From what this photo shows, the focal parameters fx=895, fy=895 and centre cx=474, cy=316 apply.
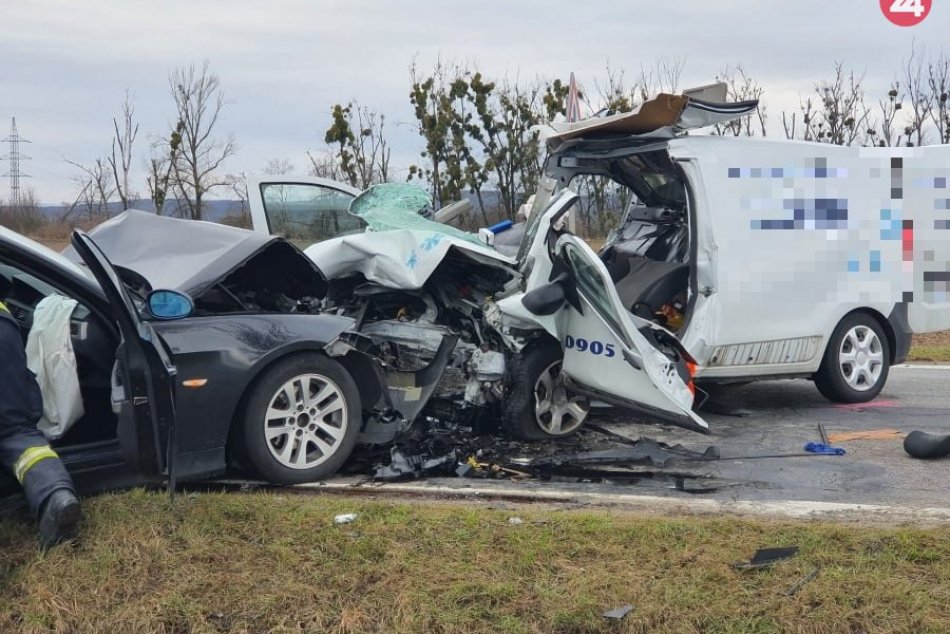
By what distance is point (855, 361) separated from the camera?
713cm

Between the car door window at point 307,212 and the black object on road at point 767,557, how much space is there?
4.43 m

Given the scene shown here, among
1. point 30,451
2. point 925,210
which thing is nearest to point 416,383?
point 30,451

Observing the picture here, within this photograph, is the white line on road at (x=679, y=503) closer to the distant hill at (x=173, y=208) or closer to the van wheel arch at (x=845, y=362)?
the van wheel arch at (x=845, y=362)

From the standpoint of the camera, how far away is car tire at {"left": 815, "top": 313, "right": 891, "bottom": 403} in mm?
7023

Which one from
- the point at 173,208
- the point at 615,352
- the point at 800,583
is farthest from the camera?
the point at 173,208

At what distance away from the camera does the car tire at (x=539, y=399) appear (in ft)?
19.4

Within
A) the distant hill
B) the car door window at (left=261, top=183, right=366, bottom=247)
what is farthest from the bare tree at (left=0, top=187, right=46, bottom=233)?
the car door window at (left=261, top=183, right=366, bottom=247)

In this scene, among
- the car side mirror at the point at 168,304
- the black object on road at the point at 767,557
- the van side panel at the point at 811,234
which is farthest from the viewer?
the van side panel at the point at 811,234

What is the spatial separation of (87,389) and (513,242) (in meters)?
3.83

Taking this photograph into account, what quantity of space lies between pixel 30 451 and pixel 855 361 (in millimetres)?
5940

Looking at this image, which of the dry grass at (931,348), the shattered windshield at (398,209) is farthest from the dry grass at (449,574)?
the dry grass at (931,348)

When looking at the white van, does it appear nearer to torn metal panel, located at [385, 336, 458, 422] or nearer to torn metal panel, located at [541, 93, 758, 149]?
torn metal panel, located at [541, 93, 758, 149]

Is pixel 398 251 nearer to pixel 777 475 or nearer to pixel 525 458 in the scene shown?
pixel 525 458

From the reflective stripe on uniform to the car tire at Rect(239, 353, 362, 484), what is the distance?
1090 mm
